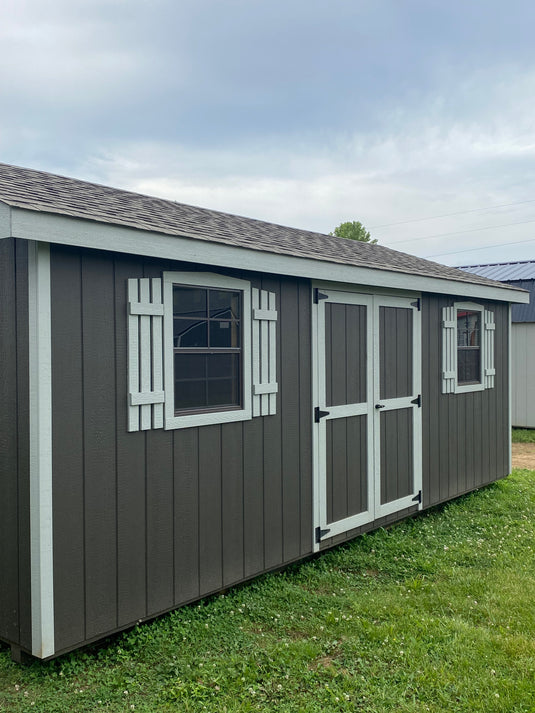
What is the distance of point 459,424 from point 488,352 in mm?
1045

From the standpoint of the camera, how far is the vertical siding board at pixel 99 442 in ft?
10.1

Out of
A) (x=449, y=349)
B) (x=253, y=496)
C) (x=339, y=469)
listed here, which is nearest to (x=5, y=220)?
(x=253, y=496)

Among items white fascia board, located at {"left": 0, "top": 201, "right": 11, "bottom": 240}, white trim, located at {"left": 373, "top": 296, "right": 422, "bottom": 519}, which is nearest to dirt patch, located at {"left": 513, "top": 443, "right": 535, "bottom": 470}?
white trim, located at {"left": 373, "top": 296, "right": 422, "bottom": 519}

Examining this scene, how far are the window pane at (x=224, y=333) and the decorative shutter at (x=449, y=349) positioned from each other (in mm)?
2870

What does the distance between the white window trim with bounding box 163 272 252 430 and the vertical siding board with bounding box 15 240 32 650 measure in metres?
0.77

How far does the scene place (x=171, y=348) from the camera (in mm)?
3455

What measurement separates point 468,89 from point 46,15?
37.1 feet

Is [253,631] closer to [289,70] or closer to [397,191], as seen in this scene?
[289,70]

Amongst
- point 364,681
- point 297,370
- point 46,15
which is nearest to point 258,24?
point 46,15

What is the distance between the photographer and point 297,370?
4.41 metres

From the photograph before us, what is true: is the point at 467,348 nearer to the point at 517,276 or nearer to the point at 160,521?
the point at 160,521

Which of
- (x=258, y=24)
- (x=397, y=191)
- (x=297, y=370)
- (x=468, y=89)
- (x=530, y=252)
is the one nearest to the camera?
(x=297, y=370)

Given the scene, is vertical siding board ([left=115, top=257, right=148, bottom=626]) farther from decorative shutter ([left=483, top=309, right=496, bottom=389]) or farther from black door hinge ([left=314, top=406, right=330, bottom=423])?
decorative shutter ([left=483, top=309, right=496, bottom=389])

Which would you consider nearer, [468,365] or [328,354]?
[328,354]
